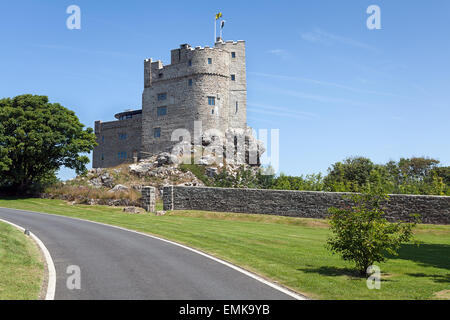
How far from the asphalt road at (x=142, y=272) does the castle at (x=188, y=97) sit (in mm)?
46445

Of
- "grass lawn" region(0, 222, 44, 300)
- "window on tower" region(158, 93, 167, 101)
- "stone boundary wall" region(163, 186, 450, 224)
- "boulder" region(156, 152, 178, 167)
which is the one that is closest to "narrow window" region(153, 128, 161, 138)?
"window on tower" region(158, 93, 167, 101)

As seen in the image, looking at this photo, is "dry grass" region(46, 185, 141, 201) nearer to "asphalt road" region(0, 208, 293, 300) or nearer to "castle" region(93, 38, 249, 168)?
"castle" region(93, 38, 249, 168)

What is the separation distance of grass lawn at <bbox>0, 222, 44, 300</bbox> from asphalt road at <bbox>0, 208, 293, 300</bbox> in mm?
582

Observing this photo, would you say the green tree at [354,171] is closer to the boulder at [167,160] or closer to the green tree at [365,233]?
the boulder at [167,160]

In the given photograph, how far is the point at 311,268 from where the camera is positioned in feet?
45.5

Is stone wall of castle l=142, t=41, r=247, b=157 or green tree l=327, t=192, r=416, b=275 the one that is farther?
stone wall of castle l=142, t=41, r=247, b=157

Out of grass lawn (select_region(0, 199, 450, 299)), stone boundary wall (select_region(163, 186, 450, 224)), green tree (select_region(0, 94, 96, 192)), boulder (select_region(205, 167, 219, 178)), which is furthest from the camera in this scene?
boulder (select_region(205, 167, 219, 178))

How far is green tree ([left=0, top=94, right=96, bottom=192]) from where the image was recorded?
46562 mm

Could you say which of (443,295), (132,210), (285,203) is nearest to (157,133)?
(132,210)

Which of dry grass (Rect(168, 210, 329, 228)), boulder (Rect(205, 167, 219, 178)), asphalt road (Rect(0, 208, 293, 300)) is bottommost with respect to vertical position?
dry grass (Rect(168, 210, 329, 228))

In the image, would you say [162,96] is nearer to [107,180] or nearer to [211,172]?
[211,172]

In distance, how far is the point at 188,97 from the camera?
2547 inches

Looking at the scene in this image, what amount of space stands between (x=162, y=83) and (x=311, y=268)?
58159 mm
